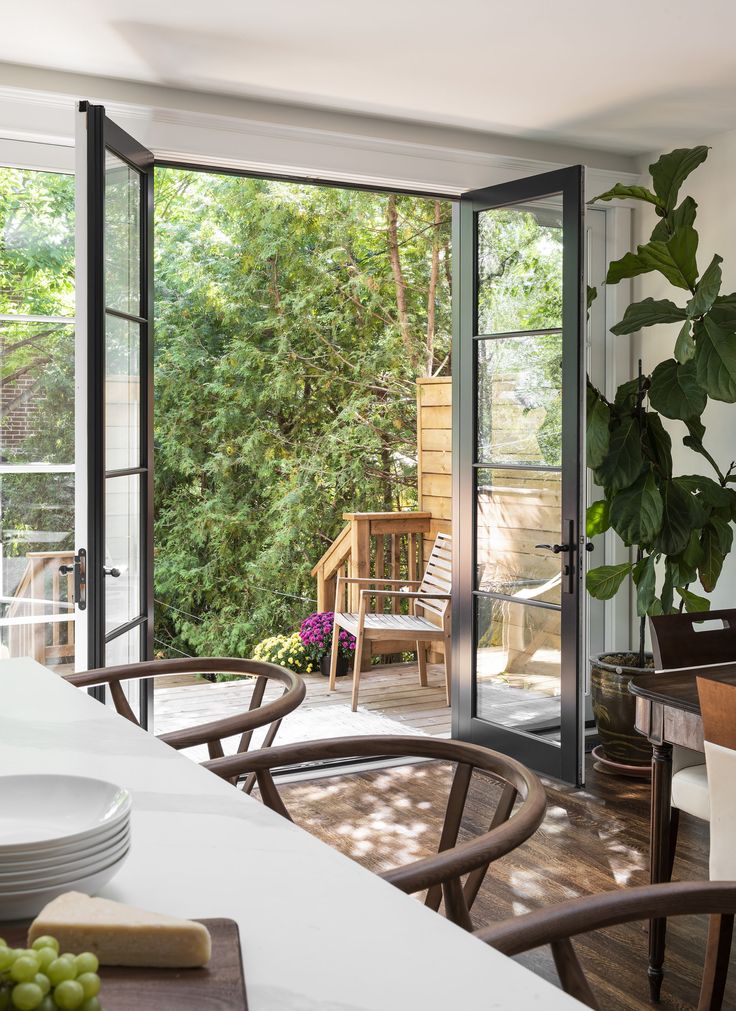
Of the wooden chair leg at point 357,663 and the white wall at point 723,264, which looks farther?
Answer: the wooden chair leg at point 357,663

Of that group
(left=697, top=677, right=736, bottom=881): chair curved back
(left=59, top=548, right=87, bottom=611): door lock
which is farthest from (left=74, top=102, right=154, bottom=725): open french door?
(left=697, top=677, right=736, bottom=881): chair curved back

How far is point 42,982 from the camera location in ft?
2.17

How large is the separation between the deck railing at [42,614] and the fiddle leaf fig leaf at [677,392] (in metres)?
2.44

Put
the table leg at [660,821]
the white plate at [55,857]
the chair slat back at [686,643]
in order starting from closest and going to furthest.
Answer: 1. the white plate at [55,857]
2. the table leg at [660,821]
3. the chair slat back at [686,643]

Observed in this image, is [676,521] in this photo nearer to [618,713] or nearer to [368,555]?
[618,713]

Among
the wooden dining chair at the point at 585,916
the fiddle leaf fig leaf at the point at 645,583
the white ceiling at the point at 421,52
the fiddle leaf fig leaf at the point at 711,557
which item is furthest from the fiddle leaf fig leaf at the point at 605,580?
the wooden dining chair at the point at 585,916

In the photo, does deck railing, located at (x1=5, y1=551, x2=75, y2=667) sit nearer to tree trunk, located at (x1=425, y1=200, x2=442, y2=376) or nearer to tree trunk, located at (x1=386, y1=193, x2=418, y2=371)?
tree trunk, located at (x1=425, y1=200, x2=442, y2=376)

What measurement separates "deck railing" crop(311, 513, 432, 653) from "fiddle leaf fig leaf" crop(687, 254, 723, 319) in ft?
10.2

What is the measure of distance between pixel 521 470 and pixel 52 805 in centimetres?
338

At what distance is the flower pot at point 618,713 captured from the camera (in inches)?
171

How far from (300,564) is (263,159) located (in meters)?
4.18

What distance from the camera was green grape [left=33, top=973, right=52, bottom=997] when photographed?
659mm

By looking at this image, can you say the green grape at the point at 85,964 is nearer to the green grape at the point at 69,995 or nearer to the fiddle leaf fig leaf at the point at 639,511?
the green grape at the point at 69,995

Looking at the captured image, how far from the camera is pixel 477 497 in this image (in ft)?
14.9
